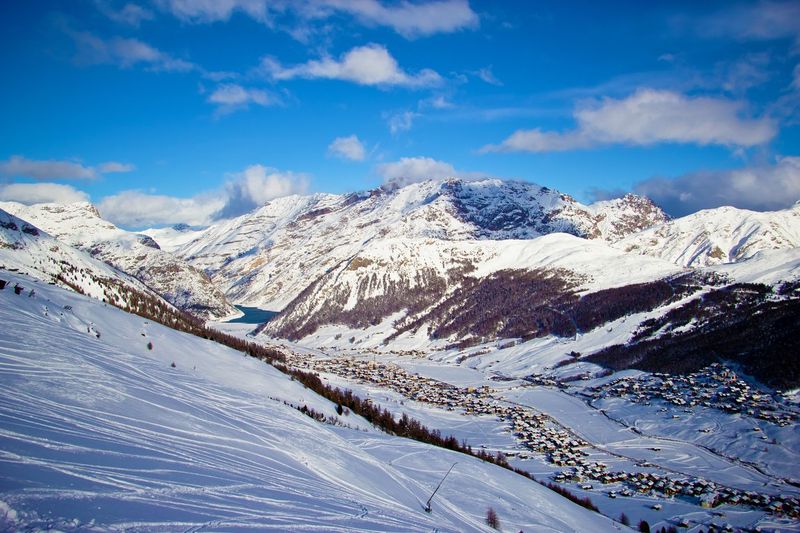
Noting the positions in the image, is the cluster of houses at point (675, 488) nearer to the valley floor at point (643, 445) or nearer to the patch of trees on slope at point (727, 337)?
the valley floor at point (643, 445)

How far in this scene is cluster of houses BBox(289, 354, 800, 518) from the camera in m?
45.6

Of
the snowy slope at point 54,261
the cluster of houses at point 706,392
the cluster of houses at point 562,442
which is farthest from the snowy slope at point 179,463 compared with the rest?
the cluster of houses at point 706,392

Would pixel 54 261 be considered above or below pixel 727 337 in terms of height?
below

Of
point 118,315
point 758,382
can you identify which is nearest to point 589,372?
point 758,382

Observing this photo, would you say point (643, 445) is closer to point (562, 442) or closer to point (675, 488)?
point (562, 442)

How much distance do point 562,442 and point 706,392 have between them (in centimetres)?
3258

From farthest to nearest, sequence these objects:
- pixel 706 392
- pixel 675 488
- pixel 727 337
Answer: pixel 727 337 → pixel 706 392 → pixel 675 488

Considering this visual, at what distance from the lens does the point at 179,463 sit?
9.66 m

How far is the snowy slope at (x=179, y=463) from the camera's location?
6961 millimetres

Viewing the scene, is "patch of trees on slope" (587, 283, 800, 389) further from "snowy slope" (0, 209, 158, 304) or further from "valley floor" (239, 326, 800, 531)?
"snowy slope" (0, 209, 158, 304)

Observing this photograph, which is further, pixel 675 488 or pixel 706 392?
pixel 706 392

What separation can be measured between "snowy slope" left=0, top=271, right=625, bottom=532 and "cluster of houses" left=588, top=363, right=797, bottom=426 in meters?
60.6

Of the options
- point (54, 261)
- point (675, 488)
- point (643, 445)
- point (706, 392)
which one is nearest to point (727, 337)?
point (706, 392)

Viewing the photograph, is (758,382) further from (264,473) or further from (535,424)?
(264,473)
